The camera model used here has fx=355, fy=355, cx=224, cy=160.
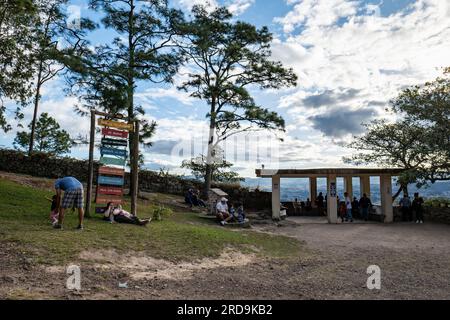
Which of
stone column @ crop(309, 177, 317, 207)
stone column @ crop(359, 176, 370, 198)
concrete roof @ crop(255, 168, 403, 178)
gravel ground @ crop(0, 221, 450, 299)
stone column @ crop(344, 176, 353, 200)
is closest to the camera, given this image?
gravel ground @ crop(0, 221, 450, 299)

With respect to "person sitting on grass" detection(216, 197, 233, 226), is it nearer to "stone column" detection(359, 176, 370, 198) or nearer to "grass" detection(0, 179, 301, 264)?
"grass" detection(0, 179, 301, 264)

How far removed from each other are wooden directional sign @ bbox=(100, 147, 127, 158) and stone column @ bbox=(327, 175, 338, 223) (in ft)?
33.2

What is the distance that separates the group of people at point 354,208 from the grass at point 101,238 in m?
6.91

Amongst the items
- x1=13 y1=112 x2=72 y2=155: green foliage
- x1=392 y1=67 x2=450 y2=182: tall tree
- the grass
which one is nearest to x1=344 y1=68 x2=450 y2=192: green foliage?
x1=392 y1=67 x2=450 y2=182: tall tree

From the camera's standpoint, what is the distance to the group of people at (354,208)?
56.3ft

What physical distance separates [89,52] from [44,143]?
17868 millimetres

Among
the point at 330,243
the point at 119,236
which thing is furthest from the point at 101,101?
the point at 330,243

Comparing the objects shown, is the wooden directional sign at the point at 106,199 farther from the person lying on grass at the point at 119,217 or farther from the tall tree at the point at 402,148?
the tall tree at the point at 402,148

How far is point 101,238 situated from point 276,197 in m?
11.0

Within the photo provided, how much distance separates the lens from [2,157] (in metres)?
21.4

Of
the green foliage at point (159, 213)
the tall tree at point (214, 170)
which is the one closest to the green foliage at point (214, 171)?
the tall tree at point (214, 170)

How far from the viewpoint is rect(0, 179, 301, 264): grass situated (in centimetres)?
665

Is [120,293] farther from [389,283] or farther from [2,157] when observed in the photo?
[2,157]

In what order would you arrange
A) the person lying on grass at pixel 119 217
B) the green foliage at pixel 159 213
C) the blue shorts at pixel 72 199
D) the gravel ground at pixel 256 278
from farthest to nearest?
the green foliage at pixel 159 213, the person lying on grass at pixel 119 217, the blue shorts at pixel 72 199, the gravel ground at pixel 256 278
